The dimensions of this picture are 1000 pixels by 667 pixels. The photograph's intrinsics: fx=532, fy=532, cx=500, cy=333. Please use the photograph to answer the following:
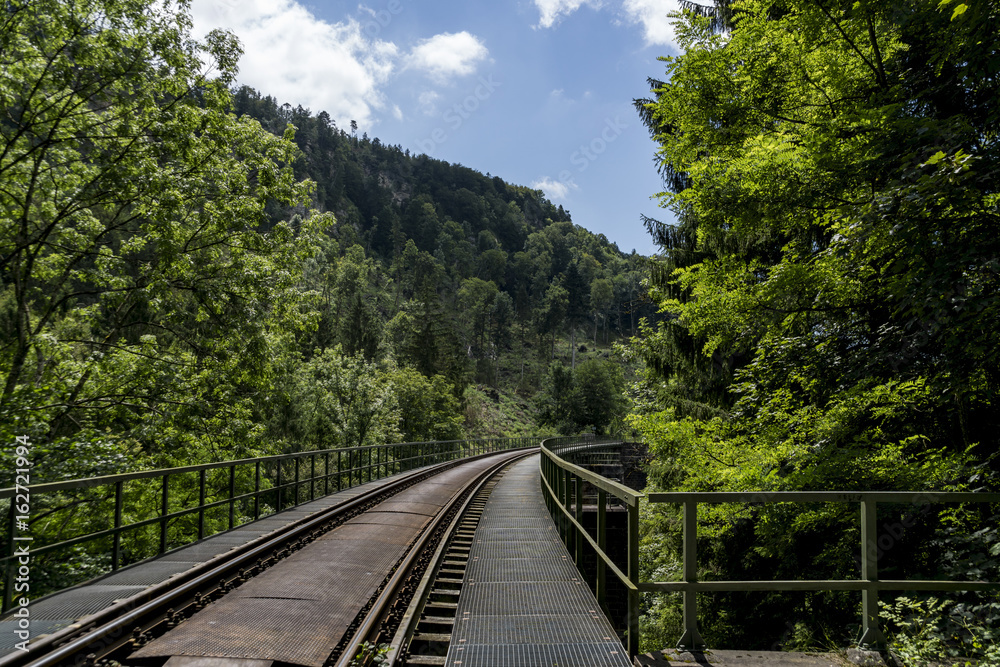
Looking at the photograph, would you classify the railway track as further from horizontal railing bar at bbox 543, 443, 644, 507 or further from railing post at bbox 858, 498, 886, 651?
railing post at bbox 858, 498, 886, 651

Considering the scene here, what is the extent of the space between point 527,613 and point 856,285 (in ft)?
18.6

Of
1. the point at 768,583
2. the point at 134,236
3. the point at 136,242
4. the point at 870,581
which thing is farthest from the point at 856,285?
the point at 134,236

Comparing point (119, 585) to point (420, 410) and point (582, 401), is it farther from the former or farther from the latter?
point (582, 401)

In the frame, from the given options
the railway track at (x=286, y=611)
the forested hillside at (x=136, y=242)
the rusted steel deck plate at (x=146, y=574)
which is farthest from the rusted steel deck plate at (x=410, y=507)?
the rusted steel deck plate at (x=146, y=574)

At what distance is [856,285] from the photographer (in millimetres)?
6781

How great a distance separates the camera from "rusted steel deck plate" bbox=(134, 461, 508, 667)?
13.3 feet

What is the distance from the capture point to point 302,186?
14.8 metres

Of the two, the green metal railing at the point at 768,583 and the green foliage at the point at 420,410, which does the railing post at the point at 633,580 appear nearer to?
the green metal railing at the point at 768,583

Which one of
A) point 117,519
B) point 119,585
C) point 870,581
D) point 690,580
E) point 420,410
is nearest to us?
point 690,580

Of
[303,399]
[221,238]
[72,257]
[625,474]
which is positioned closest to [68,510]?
[72,257]

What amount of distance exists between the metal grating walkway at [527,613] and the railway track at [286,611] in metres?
0.37

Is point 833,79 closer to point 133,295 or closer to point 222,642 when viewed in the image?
point 222,642

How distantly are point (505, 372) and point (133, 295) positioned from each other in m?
95.8

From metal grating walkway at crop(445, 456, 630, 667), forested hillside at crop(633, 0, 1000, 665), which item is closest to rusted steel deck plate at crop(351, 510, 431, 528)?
metal grating walkway at crop(445, 456, 630, 667)
